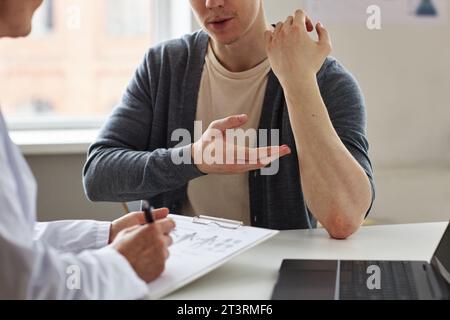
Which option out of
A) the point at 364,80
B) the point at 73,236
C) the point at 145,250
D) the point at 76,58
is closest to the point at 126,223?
the point at 73,236

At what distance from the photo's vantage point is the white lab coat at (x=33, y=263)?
0.83 meters

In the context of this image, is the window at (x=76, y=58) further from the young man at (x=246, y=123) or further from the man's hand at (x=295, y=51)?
the man's hand at (x=295, y=51)

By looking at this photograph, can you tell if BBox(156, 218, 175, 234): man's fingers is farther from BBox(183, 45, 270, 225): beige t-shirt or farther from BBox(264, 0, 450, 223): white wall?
BBox(264, 0, 450, 223): white wall

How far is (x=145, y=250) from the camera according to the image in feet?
3.33

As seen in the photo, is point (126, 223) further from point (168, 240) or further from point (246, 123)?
point (246, 123)

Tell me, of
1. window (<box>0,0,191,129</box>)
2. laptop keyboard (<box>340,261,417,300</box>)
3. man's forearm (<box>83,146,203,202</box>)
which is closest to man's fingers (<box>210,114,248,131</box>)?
man's forearm (<box>83,146,203,202</box>)

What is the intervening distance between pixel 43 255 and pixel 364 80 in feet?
5.91

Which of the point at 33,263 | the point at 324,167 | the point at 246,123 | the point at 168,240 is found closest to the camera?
the point at 33,263

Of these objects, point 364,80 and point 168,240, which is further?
point 364,80

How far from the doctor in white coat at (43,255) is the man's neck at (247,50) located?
70cm

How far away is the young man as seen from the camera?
1441mm

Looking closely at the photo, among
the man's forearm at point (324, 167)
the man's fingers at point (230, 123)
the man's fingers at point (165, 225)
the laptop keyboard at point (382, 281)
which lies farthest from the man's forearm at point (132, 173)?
the laptop keyboard at point (382, 281)
